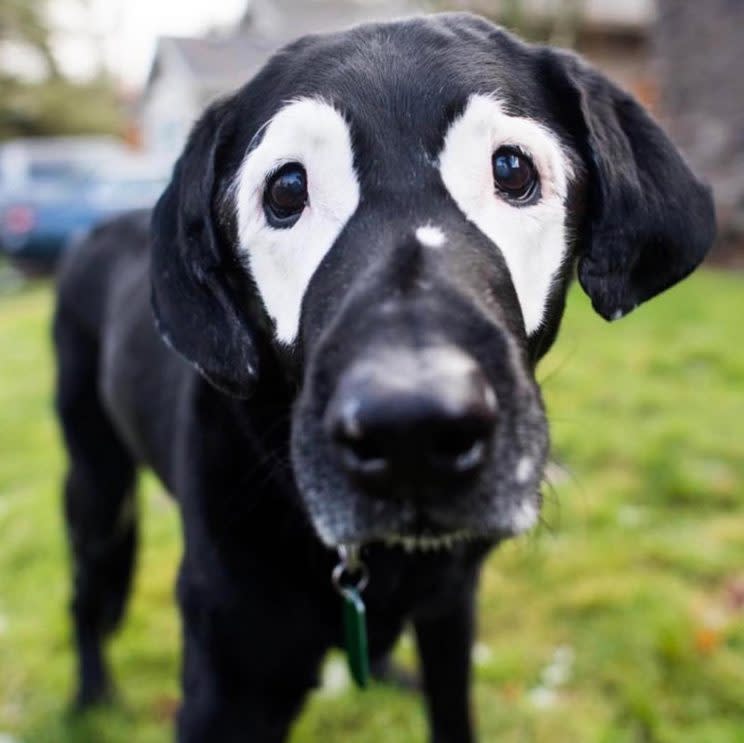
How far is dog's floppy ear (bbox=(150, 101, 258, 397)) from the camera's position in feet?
5.41

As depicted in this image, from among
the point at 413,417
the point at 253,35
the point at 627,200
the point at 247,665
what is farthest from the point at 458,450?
the point at 253,35

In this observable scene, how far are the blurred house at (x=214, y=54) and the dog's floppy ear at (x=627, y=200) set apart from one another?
797 inches

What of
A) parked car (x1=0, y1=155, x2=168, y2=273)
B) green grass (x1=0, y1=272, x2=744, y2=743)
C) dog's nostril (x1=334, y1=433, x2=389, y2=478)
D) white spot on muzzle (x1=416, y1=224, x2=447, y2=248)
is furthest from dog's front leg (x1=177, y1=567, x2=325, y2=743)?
parked car (x1=0, y1=155, x2=168, y2=273)

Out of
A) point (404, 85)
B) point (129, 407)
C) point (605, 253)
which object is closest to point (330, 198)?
point (404, 85)

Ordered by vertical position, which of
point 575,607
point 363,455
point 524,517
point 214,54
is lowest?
point 214,54

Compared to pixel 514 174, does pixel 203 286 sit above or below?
below

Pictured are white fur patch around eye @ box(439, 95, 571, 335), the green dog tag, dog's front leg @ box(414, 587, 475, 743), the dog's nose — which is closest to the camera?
the dog's nose

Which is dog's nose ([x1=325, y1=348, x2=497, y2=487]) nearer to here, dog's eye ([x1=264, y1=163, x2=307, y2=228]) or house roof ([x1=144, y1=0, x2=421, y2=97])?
dog's eye ([x1=264, y1=163, x2=307, y2=228])

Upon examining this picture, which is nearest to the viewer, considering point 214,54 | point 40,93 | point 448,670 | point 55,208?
point 448,670

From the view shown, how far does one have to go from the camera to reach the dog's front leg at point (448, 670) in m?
2.29

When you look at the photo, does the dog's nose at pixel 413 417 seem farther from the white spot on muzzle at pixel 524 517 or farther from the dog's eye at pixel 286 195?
the dog's eye at pixel 286 195

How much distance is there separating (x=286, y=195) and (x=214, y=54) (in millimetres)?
23224

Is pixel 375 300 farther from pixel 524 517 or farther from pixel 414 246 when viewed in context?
pixel 524 517

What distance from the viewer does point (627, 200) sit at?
162cm
